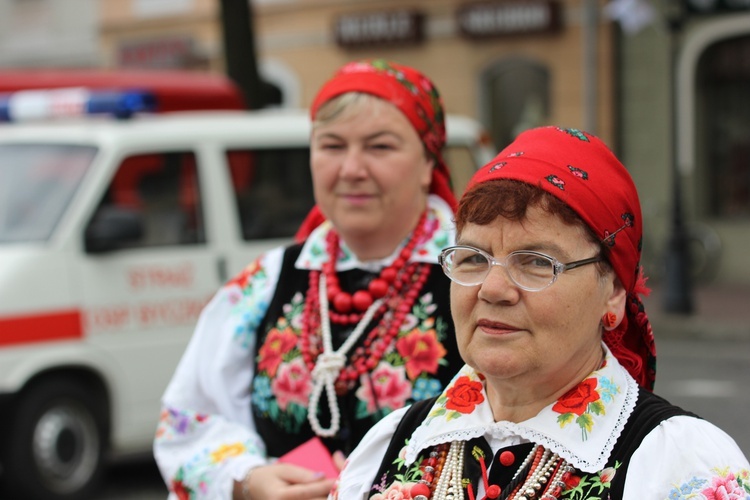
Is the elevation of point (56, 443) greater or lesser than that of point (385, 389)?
Result: lesser

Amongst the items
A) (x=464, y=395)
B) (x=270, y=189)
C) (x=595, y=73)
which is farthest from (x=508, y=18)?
(x=464, y=395)

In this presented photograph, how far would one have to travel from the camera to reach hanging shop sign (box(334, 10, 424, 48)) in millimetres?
18234

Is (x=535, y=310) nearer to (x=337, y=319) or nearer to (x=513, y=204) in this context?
(x=513, y=204)

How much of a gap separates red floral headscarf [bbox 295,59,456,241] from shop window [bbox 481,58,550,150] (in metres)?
14.9

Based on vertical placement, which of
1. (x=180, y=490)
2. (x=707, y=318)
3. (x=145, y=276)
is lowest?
(x=707, y=318)

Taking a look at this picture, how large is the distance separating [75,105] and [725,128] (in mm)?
11762

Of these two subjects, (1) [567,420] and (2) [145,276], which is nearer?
(1) [567,420]

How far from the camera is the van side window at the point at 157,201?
20.8ft

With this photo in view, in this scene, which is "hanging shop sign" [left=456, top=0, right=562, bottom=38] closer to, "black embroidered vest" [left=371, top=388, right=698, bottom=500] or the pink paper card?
the pink paper card

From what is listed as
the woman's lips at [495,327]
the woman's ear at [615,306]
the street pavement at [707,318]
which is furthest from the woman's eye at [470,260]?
the street pavement at [707,318]

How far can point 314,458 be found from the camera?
265cm

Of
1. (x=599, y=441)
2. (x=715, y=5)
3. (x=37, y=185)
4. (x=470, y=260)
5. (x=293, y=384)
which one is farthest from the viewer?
(x=715, y=5)

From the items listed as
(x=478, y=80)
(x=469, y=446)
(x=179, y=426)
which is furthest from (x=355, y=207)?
(x=478, y=80)

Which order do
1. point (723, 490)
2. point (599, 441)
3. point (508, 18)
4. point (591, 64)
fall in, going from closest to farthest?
1. point (723, 490)
2. point (599, 441)
3. point (591, 64)
4. point (508, 18)
